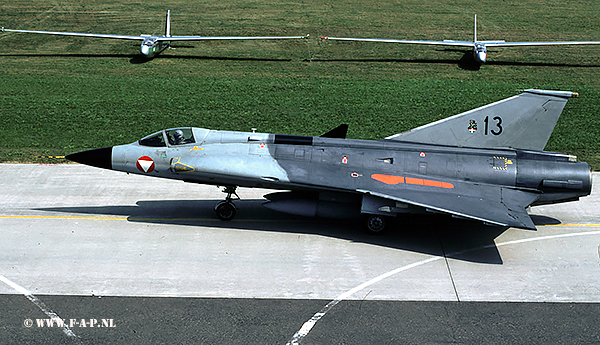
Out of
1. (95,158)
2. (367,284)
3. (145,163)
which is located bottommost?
(367,284)

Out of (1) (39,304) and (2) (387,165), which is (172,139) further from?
(2) (387,165)

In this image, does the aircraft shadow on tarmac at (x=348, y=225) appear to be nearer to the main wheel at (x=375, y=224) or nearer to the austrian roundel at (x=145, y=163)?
the main wheel at (x=375, y=224)

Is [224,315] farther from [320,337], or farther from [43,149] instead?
[43,149]

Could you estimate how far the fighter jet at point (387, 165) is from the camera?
14680 mm

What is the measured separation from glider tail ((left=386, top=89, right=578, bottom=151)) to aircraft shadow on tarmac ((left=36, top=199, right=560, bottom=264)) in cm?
232

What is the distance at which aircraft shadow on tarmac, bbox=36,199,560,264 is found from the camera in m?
14.6

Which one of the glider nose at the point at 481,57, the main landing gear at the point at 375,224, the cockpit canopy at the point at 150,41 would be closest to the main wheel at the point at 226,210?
the main landing gear at the point at 375,224

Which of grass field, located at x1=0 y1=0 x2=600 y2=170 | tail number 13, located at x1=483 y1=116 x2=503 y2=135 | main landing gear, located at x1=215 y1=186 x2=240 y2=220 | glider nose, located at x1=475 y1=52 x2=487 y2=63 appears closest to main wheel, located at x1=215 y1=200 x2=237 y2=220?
main landing gear, located at x1=215 y1=186 x2=240 y2=220

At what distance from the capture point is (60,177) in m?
19.0

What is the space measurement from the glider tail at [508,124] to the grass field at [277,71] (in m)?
6.39

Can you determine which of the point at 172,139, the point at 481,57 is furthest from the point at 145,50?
the point at 481,57

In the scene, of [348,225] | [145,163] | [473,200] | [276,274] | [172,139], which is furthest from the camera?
[348,225]

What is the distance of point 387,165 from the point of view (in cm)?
1524

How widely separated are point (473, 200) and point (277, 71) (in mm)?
18958
